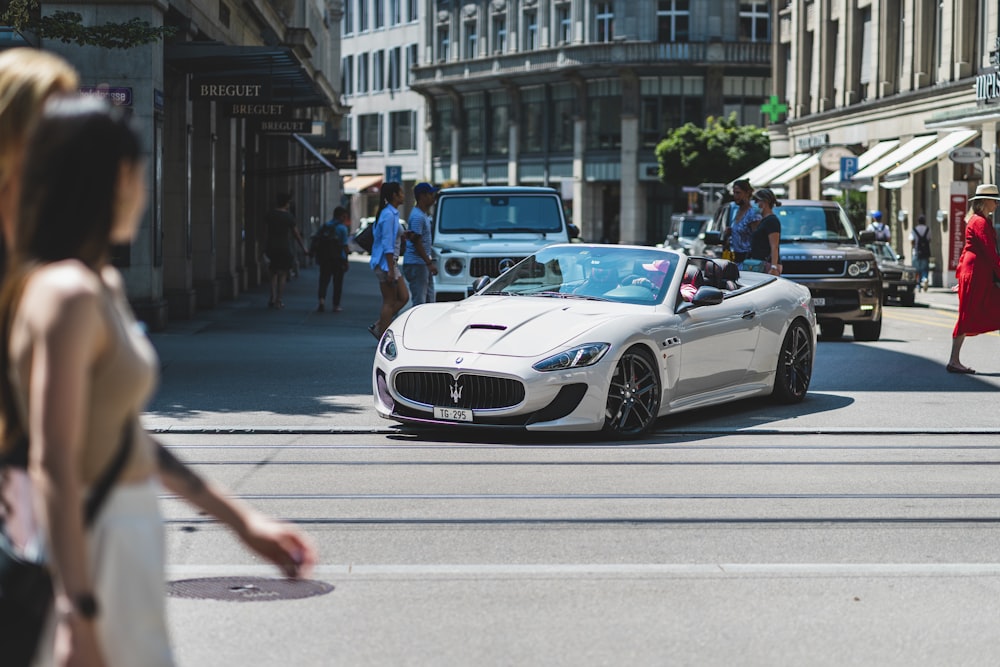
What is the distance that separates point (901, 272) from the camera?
3197 centimetres

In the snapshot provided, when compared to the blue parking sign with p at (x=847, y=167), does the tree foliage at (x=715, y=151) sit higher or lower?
higher

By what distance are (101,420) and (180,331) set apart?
18.7 m

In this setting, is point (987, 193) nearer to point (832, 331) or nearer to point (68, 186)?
point (832, 331)

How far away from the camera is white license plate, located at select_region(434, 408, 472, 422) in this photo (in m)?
10.6

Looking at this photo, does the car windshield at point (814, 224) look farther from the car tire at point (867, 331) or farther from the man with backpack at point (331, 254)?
the man with backpack at point (331, 254)

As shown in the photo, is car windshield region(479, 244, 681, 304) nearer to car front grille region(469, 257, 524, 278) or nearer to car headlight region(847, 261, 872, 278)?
car front grille region(469, 257, 524, 278)

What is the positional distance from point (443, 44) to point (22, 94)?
88036mm

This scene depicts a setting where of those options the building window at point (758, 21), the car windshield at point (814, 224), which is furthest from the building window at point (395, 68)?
the car windshield at point (814, 224)

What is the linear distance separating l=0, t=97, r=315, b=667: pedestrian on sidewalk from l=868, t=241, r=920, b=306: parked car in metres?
29.9

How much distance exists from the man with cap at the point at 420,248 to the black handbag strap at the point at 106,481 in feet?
47.4

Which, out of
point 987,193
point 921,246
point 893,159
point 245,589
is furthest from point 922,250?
point 245,589

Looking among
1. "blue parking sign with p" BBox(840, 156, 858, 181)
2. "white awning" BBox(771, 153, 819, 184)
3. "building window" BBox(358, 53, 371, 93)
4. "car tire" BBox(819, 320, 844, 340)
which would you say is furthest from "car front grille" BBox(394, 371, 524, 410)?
"building window" BBox(358, 53, 371, 93)

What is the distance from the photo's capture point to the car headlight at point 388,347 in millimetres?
11059

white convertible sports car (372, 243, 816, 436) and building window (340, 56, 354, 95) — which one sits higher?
building window (340, 56, 354, 95)
